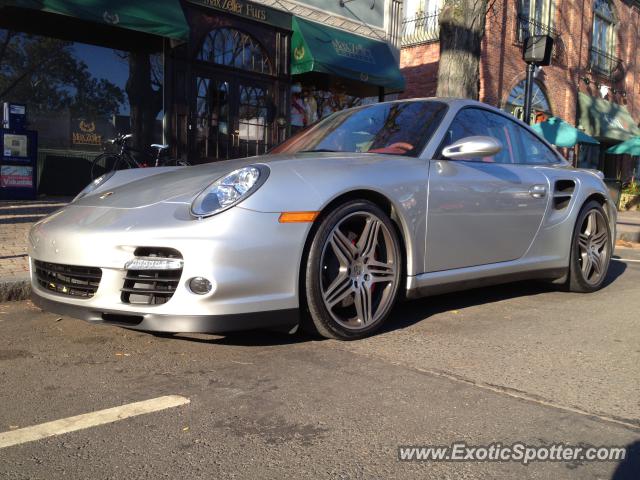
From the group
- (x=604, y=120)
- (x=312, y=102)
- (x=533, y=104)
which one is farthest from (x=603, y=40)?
(x=312, y=102)

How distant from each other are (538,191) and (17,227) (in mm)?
5609

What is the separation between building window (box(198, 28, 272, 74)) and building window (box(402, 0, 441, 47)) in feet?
22.8

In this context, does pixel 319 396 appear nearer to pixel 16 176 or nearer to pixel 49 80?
pixel 16 176

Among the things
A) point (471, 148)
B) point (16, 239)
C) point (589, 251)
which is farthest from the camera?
point (16, 239)

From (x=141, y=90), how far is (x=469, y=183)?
831cm

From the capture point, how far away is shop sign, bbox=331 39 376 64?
12038 mm

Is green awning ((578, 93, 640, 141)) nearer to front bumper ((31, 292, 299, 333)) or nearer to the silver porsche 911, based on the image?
the silver porsche 911

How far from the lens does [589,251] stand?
501 cm

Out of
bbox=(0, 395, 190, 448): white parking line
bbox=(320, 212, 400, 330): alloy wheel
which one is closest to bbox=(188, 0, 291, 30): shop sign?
bbox=(320, 212, 400, 330): alloy wheel

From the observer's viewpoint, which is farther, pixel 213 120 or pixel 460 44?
pixel 213 120

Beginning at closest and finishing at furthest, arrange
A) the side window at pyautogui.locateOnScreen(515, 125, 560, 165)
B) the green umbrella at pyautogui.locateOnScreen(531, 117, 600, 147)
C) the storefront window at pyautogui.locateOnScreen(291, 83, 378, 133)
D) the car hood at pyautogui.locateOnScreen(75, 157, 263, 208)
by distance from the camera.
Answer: the car hood at pyautogui.locateOnScreen(75, 157, 263, 208) → the side window at pyautogui.locateOnScreen(515, 125, 560, 165) → the storefront window at pyautogui.locateOnScreen(291, 83, 378, 133) → the green umbrella at pyautogui.locateOnScreen(531, 117, 600, 147)

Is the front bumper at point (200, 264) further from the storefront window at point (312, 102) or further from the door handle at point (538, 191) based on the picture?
the storefront window at point (312, 102)

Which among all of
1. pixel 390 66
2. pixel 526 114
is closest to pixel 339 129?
pixel 526 114

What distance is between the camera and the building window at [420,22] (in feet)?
55.8
